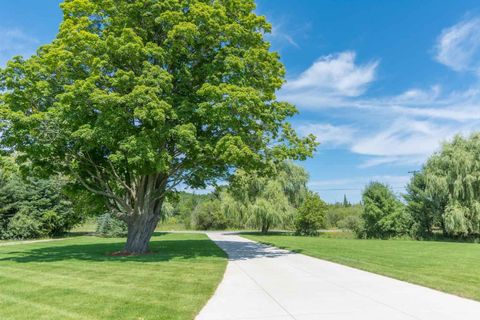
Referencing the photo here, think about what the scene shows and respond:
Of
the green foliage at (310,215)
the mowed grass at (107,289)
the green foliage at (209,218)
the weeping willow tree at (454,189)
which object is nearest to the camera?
the mowed grass at (107,289)

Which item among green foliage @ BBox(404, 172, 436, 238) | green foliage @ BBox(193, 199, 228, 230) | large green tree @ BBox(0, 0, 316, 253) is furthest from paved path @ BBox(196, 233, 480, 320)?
green foliage @ BBox(193, 199, 228, 230)

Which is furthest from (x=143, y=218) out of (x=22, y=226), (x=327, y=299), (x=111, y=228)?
(x=111, y=228)

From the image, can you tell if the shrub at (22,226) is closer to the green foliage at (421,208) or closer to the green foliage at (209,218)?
the green foliage at (209,218)

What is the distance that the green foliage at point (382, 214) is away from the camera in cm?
3185

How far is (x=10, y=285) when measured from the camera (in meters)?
8.09

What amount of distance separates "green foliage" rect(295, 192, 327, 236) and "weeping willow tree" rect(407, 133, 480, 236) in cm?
863

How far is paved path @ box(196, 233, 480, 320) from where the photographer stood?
17.4 feet

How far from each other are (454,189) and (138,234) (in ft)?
84.2

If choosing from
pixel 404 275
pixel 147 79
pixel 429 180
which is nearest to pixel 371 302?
pixel 404 275

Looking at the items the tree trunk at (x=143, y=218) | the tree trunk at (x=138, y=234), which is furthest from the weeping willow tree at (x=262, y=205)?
the tree trunk at (x=138, y=234)

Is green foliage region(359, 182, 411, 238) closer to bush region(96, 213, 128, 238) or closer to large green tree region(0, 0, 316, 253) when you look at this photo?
large green tree region(0, 0, 316, 253)

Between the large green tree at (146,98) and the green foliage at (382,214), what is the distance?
2076cm

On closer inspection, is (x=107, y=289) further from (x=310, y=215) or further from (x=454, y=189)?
(x=454, y=189)

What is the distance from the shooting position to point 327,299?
629 centimetres
